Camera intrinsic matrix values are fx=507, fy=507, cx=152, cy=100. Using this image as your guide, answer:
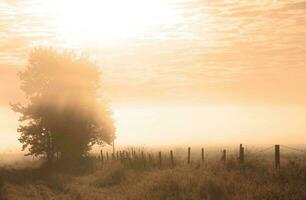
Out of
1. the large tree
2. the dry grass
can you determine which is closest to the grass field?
the dry grass

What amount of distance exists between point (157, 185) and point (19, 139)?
3027cm

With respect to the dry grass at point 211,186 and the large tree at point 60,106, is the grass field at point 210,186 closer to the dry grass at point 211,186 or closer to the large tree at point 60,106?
the dry grass at point 211,186

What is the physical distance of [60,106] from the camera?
50.5 metres

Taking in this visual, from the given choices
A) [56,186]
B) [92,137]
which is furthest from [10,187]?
[92,137]

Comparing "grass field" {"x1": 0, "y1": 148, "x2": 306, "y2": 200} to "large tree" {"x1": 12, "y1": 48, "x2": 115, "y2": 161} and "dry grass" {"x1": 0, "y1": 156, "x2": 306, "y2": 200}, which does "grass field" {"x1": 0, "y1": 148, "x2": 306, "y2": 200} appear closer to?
"dry grass" {"x1": 0, "y1": 156, "x2": 306, "y2": 200}

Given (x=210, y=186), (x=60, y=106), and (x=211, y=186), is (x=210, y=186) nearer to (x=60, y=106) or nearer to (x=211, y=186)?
(x=211, y=186)

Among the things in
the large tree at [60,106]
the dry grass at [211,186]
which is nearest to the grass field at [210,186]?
the dry grass at [211,186]

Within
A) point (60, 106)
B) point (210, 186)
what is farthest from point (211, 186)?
point (60, 106)

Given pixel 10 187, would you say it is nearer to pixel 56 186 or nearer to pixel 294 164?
pixel 56 186

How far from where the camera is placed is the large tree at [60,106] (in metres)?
49.9

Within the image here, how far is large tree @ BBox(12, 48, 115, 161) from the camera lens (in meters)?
Answer: 49.9

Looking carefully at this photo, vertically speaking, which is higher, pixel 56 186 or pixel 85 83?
pixel 85 83

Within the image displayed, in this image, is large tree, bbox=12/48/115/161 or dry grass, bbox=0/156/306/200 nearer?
dry grass, bbox=0/156/306/200

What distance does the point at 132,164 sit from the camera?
36375mm
